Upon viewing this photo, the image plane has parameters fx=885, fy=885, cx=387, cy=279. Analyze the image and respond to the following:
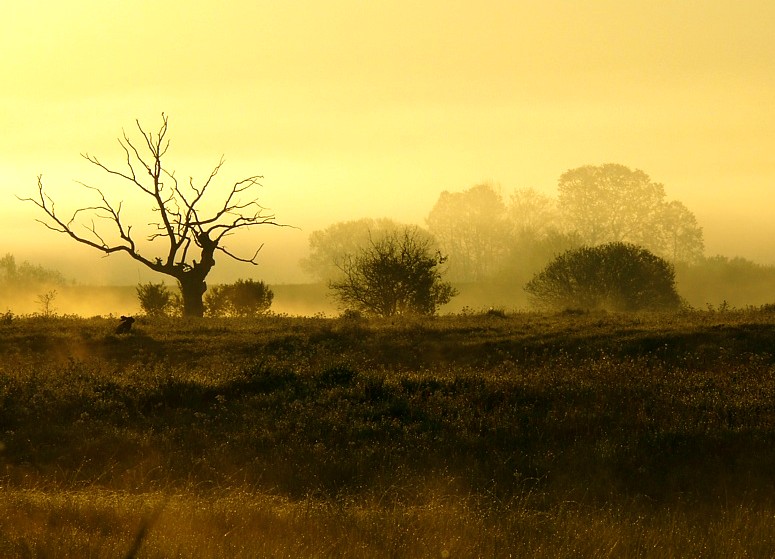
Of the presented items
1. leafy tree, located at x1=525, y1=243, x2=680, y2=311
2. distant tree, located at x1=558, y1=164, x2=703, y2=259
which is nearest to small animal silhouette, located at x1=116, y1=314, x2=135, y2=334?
leafy tree, located at x1=525, y1=243, x2=680, y2=311

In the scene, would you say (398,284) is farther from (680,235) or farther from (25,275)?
(25,275)

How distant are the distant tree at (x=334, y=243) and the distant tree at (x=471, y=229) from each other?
221 inches

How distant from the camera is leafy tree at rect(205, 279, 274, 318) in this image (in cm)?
3922

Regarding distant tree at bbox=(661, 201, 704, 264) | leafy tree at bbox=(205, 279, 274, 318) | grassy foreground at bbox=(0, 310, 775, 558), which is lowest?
grassy foreground at bbox=(0, 310, 775, 558)

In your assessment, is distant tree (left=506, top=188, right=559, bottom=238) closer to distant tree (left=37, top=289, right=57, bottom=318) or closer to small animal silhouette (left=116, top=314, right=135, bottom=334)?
distant tree (left=37, top=289, right=57, bottom=318)

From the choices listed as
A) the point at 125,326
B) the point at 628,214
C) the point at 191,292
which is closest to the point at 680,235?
the point at 628,214

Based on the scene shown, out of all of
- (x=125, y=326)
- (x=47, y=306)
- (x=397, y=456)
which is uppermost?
(x=47, y=306)

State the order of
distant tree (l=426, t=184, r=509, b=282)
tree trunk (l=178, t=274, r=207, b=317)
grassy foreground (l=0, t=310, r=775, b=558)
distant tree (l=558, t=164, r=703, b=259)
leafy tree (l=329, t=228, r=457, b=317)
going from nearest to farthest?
grassy foreground (l=0, t=310, r=775, b=558) < tree trunk (l=178, t=274, r=207, b=317) < leafy tree (l=329, t=228, r=457, b=317) < distant tree (l=558, t=164, r=703, b=259) < distant tree (l=426, t=184, r=509, b=282)

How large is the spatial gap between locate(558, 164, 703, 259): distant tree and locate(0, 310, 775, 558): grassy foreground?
214 ft

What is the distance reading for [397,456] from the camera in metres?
11.0

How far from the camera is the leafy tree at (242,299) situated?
39219 mm

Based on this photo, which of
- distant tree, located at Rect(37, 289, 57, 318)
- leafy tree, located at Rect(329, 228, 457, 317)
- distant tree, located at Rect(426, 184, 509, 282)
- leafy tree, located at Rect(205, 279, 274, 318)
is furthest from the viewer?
distant tree, located at Rect(426, 184, 509, 282)

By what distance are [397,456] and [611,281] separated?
37886mm

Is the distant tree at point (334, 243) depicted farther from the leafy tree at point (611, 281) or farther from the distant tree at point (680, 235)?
the leafy tree at point (611, 281)
